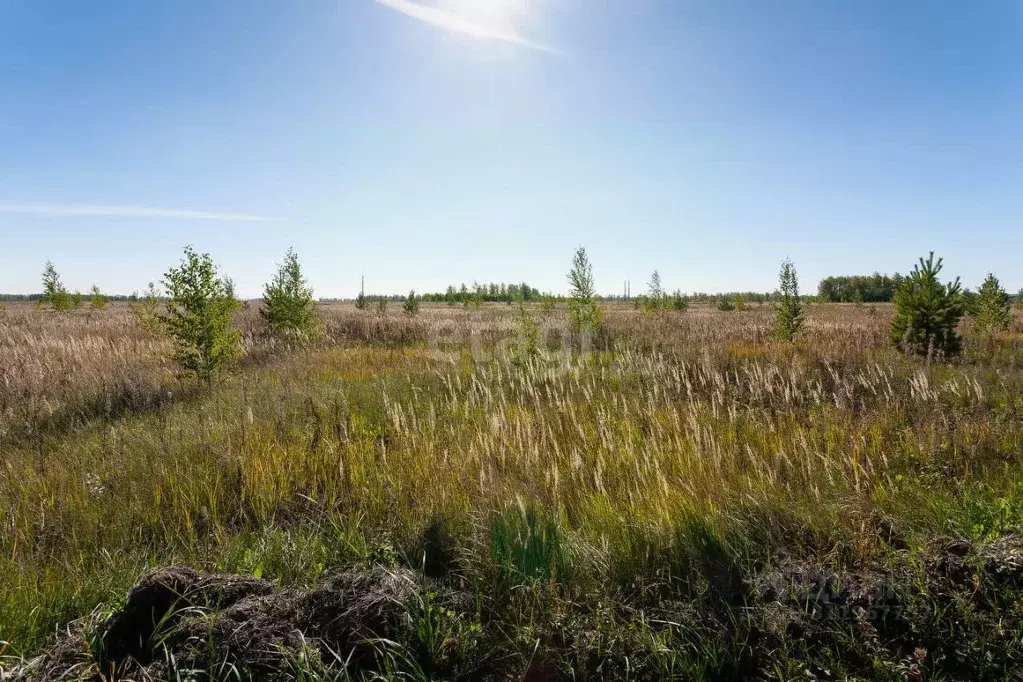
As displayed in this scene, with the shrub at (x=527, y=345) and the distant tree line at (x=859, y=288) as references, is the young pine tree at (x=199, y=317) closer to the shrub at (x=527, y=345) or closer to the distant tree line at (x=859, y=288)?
the shrub at (x=527, y=345)

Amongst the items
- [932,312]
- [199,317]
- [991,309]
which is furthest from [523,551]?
[991,309]

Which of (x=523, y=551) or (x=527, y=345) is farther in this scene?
(x=527, y=345)

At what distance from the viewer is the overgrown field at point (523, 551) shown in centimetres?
252

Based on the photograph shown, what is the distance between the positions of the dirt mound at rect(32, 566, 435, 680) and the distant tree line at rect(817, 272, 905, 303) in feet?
307

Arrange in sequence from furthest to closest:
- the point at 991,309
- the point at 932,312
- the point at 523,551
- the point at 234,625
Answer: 1. the point at 991,309
2. the point at 932,312
3. the point at 523,551
4. the point at 234,625

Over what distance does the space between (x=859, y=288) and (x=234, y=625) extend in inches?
4139

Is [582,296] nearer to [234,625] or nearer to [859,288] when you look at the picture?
[234,625]

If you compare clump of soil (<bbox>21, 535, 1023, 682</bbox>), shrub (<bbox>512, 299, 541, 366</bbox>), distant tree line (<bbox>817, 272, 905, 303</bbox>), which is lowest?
clump of soil (<bbox>21, 535, 1023, 682</bbox>)

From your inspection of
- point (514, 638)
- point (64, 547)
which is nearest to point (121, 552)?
point (64, 547)

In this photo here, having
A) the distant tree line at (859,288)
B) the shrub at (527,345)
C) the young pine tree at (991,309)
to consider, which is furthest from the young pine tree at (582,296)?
the distant tree line at (859,288)

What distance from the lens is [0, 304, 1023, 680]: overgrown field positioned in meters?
2.52

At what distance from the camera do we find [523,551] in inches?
124

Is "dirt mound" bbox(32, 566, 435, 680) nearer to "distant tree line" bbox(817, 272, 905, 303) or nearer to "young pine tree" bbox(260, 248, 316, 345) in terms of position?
"young pine tree" bbox(260, 248, 316, 345)

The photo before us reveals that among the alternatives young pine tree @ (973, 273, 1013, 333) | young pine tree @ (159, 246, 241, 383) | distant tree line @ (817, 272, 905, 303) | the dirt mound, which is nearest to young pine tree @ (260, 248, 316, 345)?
young pine tree @ (159, 246, 241, 383)
